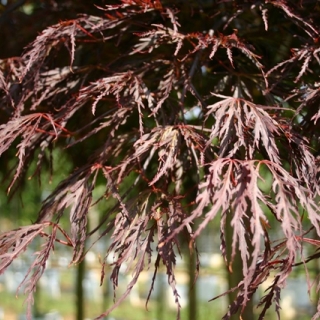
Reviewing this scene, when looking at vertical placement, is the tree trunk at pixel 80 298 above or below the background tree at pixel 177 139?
below

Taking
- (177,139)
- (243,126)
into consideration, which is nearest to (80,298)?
(177,139)

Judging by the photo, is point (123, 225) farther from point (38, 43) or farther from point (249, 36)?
point (249, 36)

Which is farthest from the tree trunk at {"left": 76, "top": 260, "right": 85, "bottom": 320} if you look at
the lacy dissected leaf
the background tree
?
the lacy dissected leaf

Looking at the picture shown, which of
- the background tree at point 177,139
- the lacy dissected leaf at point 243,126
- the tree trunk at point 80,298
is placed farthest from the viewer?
the tree trunk at point 80,298

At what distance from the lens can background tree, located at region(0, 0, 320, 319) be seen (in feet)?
4.85

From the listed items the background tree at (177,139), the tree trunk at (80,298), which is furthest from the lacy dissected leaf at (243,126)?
the tree trunk at (80,298)

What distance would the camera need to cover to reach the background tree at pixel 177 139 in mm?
1479

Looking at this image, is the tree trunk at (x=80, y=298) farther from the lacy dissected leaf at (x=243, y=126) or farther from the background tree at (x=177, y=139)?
the lacy dissected leaf at (x=243, y=126)

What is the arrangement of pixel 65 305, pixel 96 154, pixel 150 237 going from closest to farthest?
pixel 150 237
pixel 96 154
pixel 65 305

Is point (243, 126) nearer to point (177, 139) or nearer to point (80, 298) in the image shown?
point (177, 139)

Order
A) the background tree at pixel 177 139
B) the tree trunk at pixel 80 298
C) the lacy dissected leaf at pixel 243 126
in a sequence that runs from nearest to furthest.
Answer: the background tree at pixel 177 139 < the lacy dissected leaf at pixel 243 126 < the tree trunk at pixel 80 298

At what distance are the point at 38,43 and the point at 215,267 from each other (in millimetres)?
7277

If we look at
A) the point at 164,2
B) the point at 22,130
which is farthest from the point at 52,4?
the point at 22,130

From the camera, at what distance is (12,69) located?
221 centimetres
